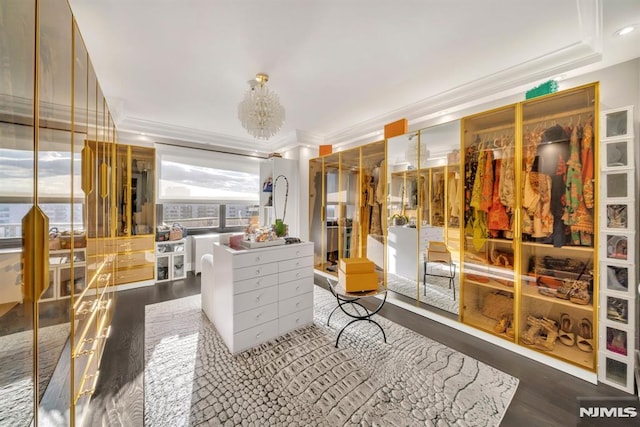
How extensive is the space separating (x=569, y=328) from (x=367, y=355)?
5.84 feet

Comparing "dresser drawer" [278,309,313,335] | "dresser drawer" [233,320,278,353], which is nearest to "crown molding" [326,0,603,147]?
"dresser drawer" [278,309,313,335]

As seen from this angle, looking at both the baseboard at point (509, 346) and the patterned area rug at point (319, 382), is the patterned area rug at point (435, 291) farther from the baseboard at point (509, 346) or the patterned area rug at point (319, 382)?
the patterned area rug at point (319, 382)

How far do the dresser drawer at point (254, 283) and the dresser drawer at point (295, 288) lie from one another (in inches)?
4.6

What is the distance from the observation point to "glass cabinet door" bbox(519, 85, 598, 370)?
1901 millimetres

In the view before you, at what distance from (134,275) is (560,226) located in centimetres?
532

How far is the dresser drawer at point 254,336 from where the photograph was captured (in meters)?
2.07

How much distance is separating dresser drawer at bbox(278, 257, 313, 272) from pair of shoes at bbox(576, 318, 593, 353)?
2366 millimetres

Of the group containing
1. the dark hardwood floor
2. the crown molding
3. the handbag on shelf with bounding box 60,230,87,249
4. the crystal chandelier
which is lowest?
the dark hardwood floor

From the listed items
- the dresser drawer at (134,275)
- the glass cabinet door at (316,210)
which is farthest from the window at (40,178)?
the glass cabinet door at (316,210)

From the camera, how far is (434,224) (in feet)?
9.41

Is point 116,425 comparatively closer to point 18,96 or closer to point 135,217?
point 18,96

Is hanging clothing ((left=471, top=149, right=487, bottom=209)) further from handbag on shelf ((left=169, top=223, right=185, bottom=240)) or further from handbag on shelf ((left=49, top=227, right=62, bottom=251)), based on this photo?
handbag on shelf ((left=169, top=223, right=185, bottom=240))

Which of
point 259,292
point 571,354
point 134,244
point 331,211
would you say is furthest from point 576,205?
point 134,244

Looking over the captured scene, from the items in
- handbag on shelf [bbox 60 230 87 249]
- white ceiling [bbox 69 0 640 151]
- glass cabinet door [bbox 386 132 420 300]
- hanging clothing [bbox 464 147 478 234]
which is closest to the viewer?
handbag on shelf [bbox 60 230 87 249]
